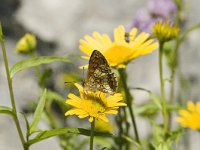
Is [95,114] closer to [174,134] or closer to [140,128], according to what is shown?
[174,134]

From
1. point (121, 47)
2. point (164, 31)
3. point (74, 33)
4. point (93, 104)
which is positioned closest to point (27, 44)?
point (121, 47)

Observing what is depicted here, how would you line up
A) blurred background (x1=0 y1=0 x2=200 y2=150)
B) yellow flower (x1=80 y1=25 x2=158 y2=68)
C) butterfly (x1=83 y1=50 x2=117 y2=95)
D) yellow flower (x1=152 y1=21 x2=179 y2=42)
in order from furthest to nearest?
blurred background (x1=0 y1=0 x2=200 y2=150), yellow flower (x1=152 y1=21 x2=179 y2=42), yellow flower (x1=80 y1=25 x2=158 y2=68), butterfly (x1=83 y1=50 x2=117 y2=95)

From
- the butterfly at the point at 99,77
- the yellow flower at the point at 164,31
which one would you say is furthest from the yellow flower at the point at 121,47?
the butterfly at the point at 99,77

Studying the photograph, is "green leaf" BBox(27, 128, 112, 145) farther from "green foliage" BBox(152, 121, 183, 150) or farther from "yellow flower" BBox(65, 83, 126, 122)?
"green foliage" BBox(152, 121, 183, 150)

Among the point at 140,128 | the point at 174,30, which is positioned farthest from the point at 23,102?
the point at 174,30

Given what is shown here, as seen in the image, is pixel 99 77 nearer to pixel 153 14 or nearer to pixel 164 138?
pixel 164 138

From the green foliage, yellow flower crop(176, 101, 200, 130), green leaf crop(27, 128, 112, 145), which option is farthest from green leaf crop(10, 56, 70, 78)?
yellow flower crop(176, 101, 200, 130)

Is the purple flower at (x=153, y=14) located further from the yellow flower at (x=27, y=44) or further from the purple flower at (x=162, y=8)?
the yellow flower at (x=27, y=44)
